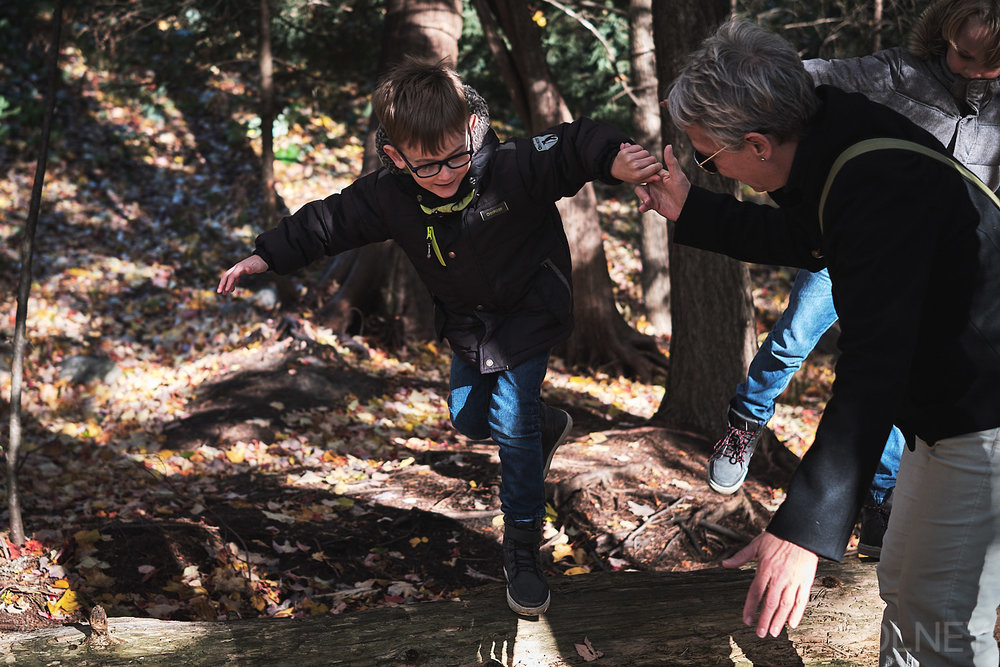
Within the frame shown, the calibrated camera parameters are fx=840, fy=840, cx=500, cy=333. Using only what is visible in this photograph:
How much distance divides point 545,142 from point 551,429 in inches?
49.0

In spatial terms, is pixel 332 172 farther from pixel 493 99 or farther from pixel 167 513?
pixel 167 513

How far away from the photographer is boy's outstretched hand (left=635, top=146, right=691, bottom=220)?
8.91 feet

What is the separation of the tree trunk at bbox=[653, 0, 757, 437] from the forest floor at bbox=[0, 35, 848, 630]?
1.06 ft

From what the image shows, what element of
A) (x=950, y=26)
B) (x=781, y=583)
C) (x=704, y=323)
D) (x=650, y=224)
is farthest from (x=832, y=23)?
(x=781, y=583)

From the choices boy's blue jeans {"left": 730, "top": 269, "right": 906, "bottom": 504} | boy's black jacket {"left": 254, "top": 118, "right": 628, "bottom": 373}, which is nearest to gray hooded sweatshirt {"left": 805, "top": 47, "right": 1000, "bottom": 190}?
boy's blue jeans {"left": 730, "top": 269, "right": 906, "bottom": 504}

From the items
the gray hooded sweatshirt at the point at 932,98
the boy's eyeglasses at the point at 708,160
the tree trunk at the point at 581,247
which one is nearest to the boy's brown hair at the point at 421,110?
the boy's eyeglasses at the point at 708,160

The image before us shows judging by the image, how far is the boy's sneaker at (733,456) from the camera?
340cm

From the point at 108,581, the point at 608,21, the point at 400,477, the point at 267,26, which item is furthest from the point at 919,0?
the point at 108,581

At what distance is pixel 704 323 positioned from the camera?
17.8 feet

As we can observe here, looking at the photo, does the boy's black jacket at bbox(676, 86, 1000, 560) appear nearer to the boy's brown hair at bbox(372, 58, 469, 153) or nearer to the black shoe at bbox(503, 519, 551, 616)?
the boy's brown hair at bbox(372, 58, 469, 153)

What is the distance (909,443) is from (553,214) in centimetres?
153

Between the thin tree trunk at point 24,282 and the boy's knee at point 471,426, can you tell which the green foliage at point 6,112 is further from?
the boy's knee at point 471,426

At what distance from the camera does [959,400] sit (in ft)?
6.19

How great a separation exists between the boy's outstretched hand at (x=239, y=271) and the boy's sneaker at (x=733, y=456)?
1922 millimetres
